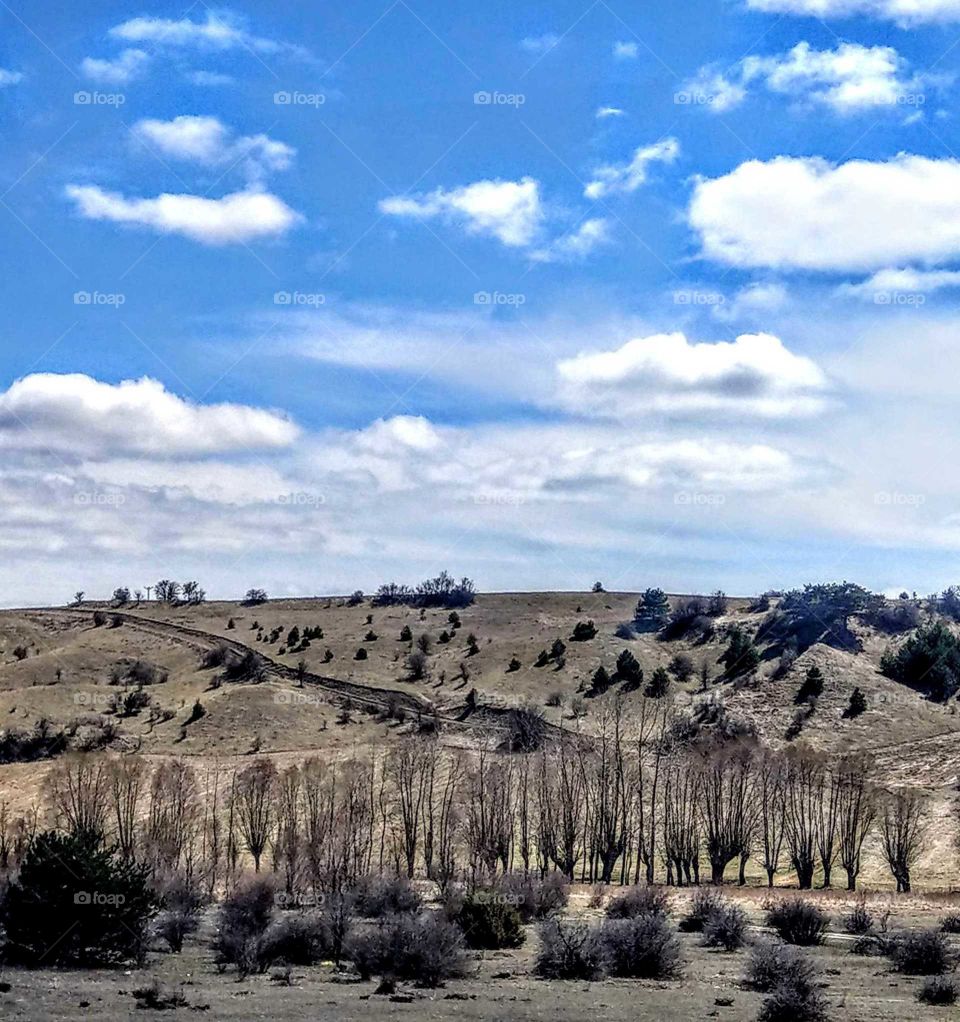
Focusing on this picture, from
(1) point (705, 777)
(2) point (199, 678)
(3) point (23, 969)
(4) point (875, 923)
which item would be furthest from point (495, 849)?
(2) point (199, 678)

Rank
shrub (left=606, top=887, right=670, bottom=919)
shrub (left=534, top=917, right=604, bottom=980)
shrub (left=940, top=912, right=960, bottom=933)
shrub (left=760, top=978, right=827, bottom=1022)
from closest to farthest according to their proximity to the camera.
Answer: shrub (left=760, top=978, right=827, bottom=1022), shrub (left=534, top=917, right=604, bottom=980), shrub (left=940, top=912, right=960, bottom=933), shrub (left=606, top=887, right=670, bottom=919)

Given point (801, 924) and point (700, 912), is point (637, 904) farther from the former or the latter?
point (801, 924)

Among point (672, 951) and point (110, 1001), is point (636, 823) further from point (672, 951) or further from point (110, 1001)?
point (110, 1001)

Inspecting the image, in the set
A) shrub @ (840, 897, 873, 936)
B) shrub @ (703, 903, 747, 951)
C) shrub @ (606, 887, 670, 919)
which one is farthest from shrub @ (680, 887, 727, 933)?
shrub @ (840, 897, 873, 936)

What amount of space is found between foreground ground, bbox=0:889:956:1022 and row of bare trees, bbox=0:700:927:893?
93.6 ft

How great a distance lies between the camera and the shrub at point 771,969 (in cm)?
2514

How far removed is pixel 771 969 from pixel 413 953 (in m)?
8.20

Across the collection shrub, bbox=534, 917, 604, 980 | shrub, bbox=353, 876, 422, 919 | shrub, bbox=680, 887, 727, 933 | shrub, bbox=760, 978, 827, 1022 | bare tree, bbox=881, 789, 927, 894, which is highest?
shrub, bbox=760, 978, 827, 1022

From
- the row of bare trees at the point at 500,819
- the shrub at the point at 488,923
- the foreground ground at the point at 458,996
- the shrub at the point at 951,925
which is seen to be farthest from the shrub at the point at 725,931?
Answer: the row of bare trees at the point at 500,819

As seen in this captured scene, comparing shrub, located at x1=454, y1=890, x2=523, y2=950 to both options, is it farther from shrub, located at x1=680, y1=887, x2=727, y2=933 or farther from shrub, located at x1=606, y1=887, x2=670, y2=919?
shrub, located at x1=680, y1=887, x2=727, y2=933

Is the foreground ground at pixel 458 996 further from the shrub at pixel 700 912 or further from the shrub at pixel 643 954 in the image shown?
the shrub at pixel 700 912

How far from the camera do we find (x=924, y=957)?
30578 millimetres

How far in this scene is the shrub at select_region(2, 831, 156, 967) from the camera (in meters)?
27.2

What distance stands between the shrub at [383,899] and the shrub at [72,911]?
13.5 m
